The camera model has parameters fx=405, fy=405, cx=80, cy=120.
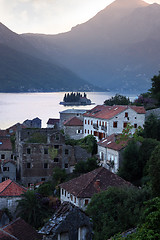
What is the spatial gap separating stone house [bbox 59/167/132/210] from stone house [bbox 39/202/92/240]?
21066mm

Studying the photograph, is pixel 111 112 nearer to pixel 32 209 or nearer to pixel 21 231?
pixel 32 209

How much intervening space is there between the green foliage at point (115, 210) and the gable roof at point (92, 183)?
19.9ft

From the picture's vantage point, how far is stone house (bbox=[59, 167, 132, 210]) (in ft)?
106

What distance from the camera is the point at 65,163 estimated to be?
48406 millimetres

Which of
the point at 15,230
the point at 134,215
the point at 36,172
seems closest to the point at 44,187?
the point at 36,172

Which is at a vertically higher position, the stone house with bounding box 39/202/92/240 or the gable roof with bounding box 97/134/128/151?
the stone house with bounding box 39/202/92/240

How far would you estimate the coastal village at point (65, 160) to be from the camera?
111ft

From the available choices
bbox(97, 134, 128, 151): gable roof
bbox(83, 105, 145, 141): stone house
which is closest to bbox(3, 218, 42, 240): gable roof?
bbox(97, 134, 128, 151): gable roof

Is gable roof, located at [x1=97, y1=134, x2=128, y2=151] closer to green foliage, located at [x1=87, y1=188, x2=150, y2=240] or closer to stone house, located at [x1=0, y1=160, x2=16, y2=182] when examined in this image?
stone house, located at [x1=0, y1=160, x2=16, y2=182]

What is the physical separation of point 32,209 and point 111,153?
13.0 meters

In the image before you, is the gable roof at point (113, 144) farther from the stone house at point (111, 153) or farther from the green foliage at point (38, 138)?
the green foliage at point (38, 138)

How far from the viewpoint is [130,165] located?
132 ft

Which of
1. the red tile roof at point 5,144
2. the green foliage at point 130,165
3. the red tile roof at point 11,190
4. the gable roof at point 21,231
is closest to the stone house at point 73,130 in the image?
the red tile roof at point 5,144

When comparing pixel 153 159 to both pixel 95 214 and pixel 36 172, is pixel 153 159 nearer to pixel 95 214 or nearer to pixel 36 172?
pixel 95 214
